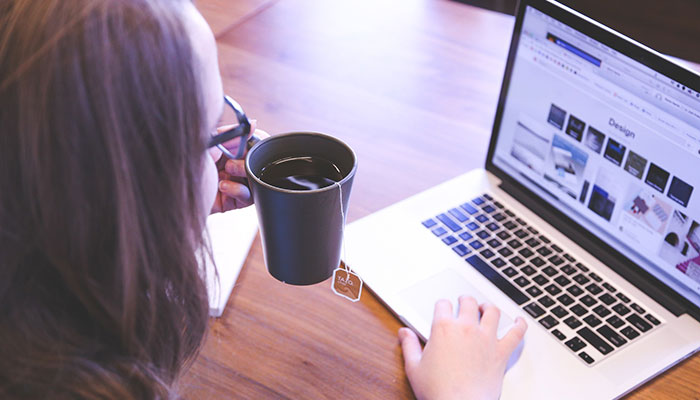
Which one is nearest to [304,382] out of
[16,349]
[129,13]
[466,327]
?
[466,327]

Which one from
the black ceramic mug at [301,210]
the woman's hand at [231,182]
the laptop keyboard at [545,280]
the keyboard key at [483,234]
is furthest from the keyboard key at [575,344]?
the woman's hand at [231,182]

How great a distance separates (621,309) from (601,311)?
0.03 m

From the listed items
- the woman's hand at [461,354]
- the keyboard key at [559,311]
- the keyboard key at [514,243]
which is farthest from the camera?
the keyboard key at [514,243]

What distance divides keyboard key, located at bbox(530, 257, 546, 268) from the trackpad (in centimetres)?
10

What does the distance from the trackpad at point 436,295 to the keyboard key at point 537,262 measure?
10 cm

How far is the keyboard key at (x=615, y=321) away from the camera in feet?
2.51

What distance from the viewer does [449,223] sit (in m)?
0.91

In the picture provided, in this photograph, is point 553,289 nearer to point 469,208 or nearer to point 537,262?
point 537,262

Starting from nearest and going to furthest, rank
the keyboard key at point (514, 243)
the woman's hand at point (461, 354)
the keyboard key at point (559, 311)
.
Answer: the woman's hand at point (461, 354) → the keyboard key at point (559, 311) → the keyboard key at point (514, 243)

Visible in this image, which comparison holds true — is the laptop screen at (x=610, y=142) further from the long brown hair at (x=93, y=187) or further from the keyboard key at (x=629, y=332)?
the long brown hair at (x=93, y=187)

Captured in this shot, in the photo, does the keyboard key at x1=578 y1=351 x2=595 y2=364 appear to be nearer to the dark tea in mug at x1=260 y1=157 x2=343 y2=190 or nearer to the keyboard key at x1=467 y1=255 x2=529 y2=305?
the keyboard key at x1=467 y1=255 x2=529 y2=305

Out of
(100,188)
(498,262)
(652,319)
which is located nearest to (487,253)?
(498,262)

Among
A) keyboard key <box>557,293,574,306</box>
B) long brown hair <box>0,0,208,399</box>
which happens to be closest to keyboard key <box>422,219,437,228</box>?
keyboard key <box>557,293,574,306</box>

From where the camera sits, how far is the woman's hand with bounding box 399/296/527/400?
675 mm
